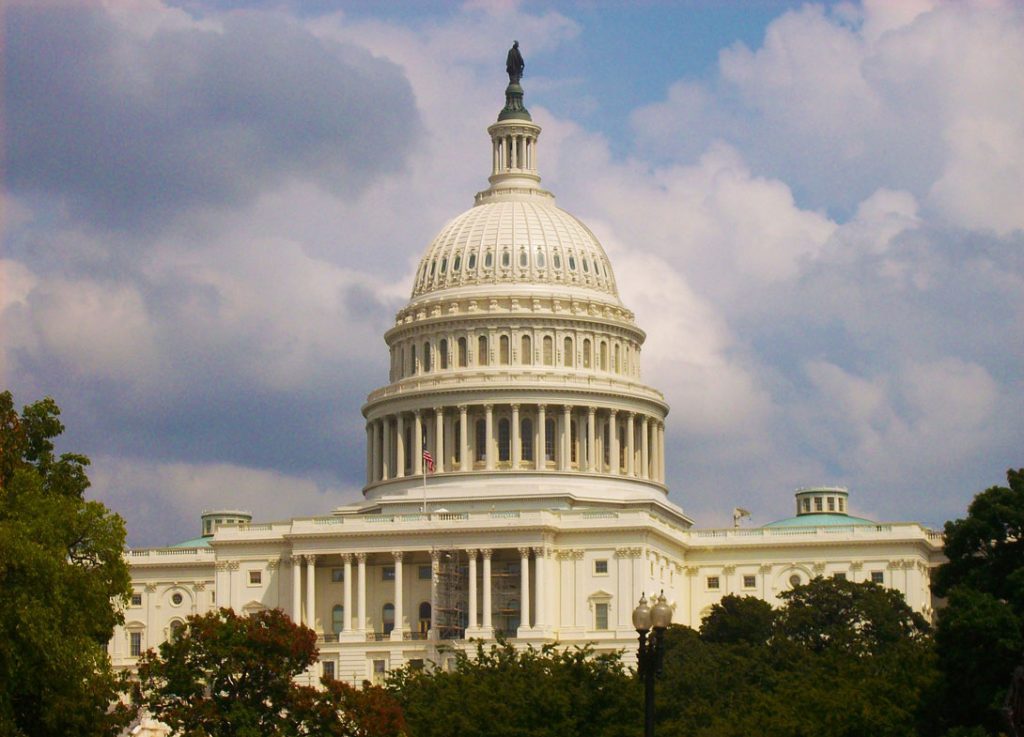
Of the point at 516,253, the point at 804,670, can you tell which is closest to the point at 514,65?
the point at 516,253

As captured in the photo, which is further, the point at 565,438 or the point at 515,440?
the point at 565,438

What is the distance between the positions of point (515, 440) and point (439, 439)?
559cm

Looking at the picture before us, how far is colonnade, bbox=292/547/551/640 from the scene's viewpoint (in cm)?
16275

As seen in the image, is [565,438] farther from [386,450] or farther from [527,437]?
[386,450]

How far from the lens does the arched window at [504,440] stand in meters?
180

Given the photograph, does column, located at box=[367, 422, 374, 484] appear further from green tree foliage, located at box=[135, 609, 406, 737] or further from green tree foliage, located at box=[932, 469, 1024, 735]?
green tree foliage, located at box=[932, 469, 1024, 735]

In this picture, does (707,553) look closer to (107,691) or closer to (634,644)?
(634,644)

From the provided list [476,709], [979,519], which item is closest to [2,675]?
[476,709]

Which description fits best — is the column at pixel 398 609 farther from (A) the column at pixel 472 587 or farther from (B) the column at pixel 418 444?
(B) the column at pixel 418 444

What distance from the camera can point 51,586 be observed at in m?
82.6

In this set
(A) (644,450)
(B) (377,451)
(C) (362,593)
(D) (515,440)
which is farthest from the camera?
(B) (377,451)

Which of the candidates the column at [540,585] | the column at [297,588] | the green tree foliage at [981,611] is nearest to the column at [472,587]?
the column at [540,585]

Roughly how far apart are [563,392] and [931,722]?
90.2 metres

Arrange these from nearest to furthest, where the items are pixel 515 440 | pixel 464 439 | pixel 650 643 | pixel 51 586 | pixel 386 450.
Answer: pixel 650 643, pixel 51 586, pixel 515 440, pixel 464 439, pixel 386 450
